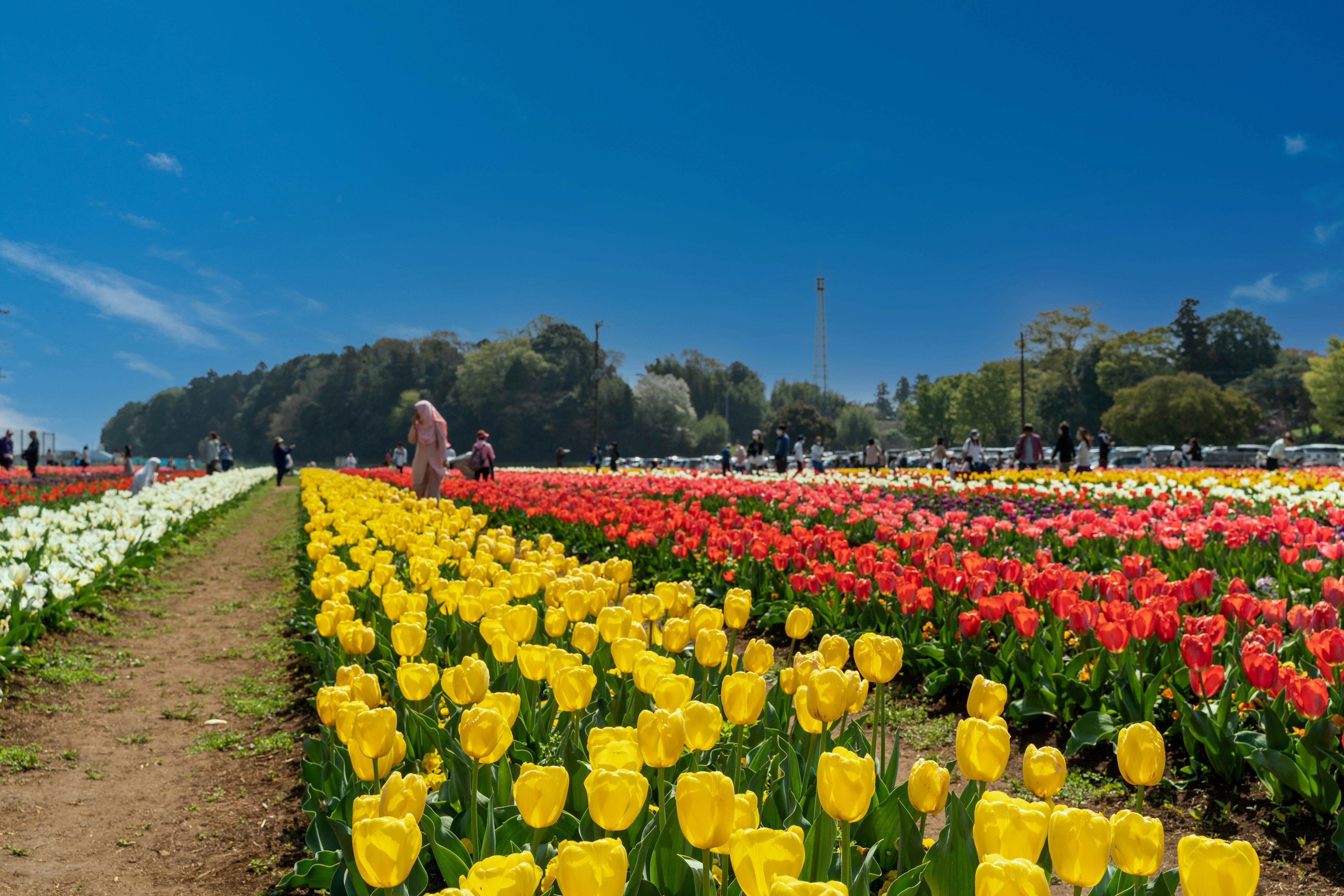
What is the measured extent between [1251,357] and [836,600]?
91.0 metres

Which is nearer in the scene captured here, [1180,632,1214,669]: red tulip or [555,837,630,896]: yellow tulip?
[555,837,630,896]: yellow tulip

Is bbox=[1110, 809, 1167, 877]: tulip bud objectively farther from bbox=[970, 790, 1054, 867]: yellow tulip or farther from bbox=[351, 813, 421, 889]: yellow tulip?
bbox=[351, 813, 421, 889]: yellow tulip

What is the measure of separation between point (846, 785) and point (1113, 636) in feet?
6.58

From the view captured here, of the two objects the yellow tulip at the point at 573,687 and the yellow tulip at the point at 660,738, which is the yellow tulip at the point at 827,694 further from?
the yellow tulip at the point at 573,687

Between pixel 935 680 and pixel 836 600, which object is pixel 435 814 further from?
pixel 836 600

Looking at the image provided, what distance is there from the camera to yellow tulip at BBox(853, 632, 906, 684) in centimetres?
217

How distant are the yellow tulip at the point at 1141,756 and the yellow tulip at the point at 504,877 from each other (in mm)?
1166

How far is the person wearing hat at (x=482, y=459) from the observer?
55.3 ft

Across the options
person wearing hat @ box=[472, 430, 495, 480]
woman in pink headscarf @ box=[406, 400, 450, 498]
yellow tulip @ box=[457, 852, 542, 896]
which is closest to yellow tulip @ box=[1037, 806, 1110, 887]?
yellow tulip @ box=[457, 852, 542, 896]

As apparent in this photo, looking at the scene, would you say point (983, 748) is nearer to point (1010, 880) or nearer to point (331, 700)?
point (1010, 880)

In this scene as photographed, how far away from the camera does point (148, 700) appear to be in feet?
17.0

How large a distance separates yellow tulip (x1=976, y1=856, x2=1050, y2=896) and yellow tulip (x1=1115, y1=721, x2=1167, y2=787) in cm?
64

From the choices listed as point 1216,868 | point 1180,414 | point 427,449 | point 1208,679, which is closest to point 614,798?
point 1216,868

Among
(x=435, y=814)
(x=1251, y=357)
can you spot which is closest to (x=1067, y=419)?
(x=1251, y=357)
